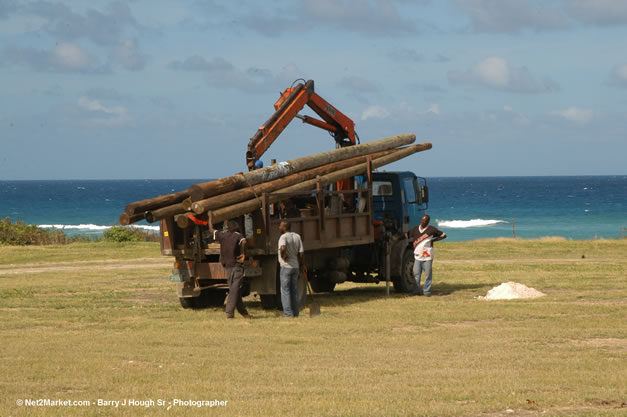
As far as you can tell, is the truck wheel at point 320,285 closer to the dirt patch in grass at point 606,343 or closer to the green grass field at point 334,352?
the green grass field at point 334,352

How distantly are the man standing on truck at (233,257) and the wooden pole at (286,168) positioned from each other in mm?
750

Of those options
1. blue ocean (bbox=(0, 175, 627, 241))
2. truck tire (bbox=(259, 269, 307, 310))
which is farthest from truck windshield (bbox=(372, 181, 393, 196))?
blue ocean (bbox=(0, 175, 627, 241))

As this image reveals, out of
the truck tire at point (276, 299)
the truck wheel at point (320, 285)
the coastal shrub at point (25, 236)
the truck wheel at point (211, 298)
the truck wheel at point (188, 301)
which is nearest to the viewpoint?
the truck tire at point (276, 299)

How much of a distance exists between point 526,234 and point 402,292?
58.3 metres

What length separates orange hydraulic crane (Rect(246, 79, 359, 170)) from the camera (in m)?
21.4

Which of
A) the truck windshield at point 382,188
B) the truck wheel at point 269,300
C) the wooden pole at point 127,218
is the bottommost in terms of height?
the truck wheel at point 269,300

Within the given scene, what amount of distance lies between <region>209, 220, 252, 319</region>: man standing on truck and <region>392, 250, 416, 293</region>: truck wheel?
19.8ft

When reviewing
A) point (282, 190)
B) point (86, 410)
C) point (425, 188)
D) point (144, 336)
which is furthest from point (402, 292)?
point (86, 410)

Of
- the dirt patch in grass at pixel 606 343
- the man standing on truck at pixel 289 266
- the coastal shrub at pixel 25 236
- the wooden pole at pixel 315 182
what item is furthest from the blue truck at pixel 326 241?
the coastal shrub at pixel 25 236

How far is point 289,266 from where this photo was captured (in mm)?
17984

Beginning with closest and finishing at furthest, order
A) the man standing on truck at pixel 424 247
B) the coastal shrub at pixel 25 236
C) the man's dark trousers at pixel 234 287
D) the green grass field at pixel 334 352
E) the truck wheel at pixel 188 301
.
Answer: the green grass field at pixel 334 352
the man's dark trousers at pixel 234 287
the truck wheel at pixel 188 301
the man standing on truck at pixel 424 247
the coastal shrub at pixel 25 236

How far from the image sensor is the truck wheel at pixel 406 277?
22984mm

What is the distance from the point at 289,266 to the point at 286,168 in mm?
2742

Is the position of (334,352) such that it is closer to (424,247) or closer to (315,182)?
(315,182)
